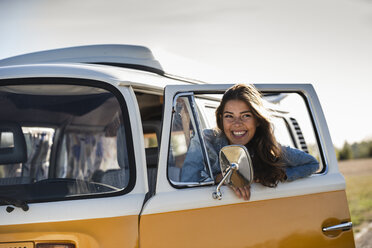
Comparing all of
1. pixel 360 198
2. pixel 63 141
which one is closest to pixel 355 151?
pixel 360 198

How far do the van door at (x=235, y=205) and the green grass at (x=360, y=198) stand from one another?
7.86m

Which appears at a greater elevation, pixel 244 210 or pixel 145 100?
pixel 145 100

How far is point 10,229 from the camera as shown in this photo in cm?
254

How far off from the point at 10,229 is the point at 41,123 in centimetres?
198

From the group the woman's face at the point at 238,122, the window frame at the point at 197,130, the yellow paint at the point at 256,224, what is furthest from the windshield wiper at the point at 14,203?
the woman's face at the point at 238,122

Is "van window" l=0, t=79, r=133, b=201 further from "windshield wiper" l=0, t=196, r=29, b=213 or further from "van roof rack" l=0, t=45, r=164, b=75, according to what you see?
"van roof rack" l=0, t=45, r=164, b=75

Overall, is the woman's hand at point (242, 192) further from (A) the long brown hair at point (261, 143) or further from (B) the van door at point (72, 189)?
(B) the van door at point (72, 189)

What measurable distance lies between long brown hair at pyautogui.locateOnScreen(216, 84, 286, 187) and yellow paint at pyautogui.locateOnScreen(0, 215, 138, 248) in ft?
3.18

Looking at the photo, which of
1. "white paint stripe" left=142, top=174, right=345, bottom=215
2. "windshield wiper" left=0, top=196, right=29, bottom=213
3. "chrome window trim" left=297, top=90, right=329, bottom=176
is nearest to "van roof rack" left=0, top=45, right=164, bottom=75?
"chrome window trim" left=297, top=90, right=329, bottom=176

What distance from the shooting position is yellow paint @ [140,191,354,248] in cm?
267

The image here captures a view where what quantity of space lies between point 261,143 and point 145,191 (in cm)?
89

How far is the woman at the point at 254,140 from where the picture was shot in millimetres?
3102

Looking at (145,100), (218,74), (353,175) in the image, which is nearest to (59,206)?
(145,100)

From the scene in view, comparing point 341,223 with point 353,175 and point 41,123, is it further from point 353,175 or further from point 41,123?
point 353,175
